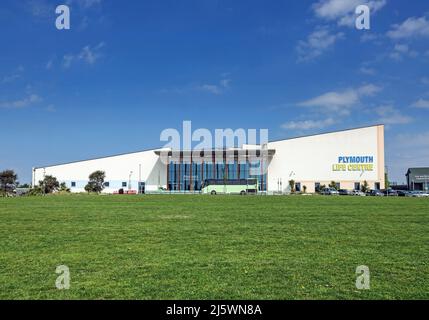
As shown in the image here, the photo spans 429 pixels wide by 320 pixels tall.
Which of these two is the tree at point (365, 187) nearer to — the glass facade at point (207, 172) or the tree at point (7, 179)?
the glass facade at point (207, 172)

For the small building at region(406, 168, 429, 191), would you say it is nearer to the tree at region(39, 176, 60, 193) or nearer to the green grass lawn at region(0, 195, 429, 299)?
the tree at region(39, 176, 60, 193)

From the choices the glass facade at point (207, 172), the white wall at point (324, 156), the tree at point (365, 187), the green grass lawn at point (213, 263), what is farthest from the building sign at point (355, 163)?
the green grass lawn at point (213, 263)

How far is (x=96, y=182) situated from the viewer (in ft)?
325

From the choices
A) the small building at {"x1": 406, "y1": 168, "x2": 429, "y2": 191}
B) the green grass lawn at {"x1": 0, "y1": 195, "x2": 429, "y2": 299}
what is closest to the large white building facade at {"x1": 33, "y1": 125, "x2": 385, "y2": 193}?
the small building at {"x1": 406, "y1": 168, "x2": 429, "y2": 191}

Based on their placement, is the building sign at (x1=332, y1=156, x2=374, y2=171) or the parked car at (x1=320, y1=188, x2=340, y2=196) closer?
the parked car at (x1=320, y1=188, x2=340, y2=196)

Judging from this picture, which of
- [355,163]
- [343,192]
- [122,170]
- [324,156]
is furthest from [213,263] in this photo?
[122,170]

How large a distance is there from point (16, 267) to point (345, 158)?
9262 cm

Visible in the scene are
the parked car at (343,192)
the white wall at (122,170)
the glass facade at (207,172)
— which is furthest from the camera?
the white wall at (122,170)

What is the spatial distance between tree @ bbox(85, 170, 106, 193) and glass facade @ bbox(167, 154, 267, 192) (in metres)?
16.3

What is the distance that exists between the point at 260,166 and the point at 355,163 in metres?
21.6

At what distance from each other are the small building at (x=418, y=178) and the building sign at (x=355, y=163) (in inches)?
674

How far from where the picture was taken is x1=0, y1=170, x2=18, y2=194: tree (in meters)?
74.1

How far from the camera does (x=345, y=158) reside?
308 ft

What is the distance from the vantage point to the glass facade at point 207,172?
9950 centimetres
